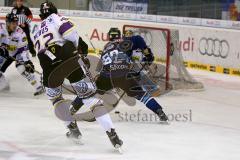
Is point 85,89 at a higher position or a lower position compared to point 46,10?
lower

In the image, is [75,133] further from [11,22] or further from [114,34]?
[11,22]

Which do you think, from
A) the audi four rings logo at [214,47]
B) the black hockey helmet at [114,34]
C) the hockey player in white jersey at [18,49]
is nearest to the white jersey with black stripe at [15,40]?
the hockey player in white jersey at [18,49]

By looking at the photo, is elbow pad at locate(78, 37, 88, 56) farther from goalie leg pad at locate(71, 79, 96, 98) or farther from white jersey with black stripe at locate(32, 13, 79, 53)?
goalie leg pad at locate(71, 79, 96, 98)

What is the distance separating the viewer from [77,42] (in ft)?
17.3

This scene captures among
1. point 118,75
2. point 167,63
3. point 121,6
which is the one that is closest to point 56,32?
point 118,75

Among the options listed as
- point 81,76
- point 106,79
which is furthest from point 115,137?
point 106,79

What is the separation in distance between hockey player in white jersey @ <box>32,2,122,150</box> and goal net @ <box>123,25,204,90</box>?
3083 millimetres

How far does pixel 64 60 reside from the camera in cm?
522

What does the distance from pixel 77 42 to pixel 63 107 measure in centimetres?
77

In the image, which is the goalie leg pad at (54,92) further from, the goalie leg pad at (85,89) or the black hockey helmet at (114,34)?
the black hockey helmet at (114,34)

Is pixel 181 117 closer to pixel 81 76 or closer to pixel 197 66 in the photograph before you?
pixel 81 76

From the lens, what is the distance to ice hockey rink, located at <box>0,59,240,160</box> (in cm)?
511

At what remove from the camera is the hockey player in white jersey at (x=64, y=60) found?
16.8ft

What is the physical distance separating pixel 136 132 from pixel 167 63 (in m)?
2.69
